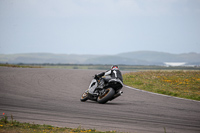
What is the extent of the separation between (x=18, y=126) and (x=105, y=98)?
15.8 ft

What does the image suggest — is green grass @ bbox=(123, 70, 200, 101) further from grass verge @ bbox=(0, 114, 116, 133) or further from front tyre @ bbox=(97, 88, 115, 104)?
grass verge @ bbox=(0, 114, 116, 133)

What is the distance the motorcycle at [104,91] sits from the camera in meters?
11.2

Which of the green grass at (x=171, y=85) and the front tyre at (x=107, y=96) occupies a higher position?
the front tyre at (x=107, y=96)

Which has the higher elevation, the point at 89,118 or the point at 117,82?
the point at 117,82

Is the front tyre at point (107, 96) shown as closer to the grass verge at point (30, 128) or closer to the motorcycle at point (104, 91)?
the motorcycle at point (104, 91)

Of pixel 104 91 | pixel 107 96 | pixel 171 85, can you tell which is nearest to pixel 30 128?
pixel 107 96

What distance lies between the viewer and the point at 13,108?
9.52 m

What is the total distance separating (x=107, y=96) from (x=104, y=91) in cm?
50

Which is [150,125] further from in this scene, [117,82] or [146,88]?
[146,88]

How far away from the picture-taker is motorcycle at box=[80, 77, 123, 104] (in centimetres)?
1117

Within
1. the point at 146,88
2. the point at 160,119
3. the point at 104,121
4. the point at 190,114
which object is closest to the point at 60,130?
the point at 104,121

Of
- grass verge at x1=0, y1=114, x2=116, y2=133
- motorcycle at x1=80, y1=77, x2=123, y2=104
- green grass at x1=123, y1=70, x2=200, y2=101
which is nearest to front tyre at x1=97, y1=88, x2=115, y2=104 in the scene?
motorcycle at x1=80, y1=77, x2=123, y2=104

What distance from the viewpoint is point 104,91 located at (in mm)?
11594

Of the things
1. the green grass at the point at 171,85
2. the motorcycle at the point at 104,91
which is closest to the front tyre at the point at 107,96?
the motorcycle at the point at 104,91
